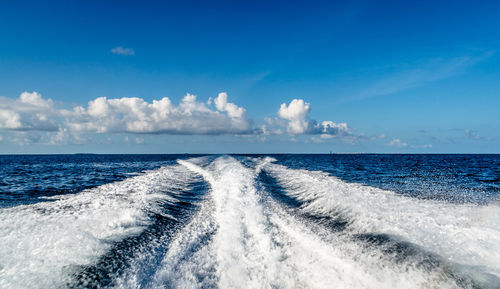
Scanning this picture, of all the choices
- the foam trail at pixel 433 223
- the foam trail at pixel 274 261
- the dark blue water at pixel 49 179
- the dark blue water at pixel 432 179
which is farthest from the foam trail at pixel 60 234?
the dark blue water at pixel 432 179

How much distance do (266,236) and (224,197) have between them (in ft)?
15.2

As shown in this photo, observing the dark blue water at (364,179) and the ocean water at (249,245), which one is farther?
the dark blue water at (364,179)

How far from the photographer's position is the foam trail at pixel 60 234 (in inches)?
157

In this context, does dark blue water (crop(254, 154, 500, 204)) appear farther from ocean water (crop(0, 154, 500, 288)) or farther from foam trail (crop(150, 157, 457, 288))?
foam trail (crop(150, 157, 457, 288))

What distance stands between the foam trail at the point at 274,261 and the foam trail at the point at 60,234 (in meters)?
1.43

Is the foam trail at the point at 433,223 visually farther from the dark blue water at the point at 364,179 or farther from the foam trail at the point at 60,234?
the foam trail at the point at 60,234

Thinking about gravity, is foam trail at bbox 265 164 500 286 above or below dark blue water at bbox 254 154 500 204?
above

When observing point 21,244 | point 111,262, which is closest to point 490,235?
point 111,262

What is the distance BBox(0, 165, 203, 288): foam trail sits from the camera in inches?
157

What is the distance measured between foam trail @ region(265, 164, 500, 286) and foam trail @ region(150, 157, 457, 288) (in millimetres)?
1001

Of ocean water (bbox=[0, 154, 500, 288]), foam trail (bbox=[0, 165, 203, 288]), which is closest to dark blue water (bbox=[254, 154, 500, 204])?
ocean water (bbox=[0, 154, 500, 288])

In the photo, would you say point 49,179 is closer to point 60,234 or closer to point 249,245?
point 60,234

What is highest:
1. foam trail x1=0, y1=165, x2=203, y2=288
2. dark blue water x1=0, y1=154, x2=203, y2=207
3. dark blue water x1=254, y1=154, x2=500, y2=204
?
foam trail x1=0, y1=165, x2=203, y2=288

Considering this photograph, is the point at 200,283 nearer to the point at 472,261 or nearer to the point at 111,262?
the point at 111,262
